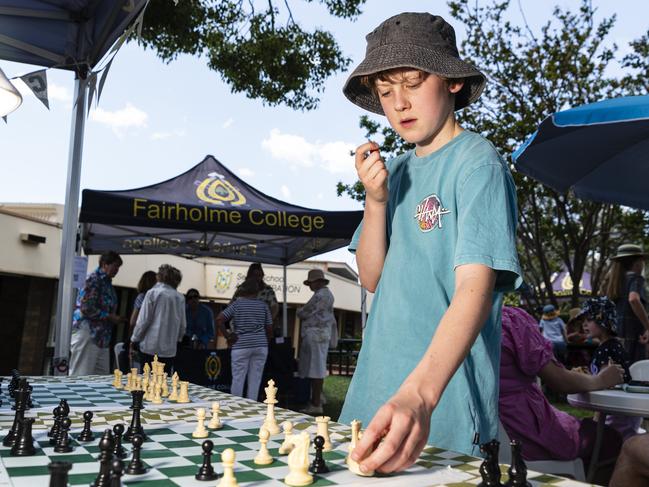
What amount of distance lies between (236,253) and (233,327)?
2.98 meters

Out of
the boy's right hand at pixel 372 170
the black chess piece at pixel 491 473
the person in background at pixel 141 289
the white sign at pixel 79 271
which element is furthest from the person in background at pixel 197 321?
the black chess piece at pixel 491 473

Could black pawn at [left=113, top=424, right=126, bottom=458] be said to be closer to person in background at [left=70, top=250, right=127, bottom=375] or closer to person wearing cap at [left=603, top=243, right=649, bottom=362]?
person in background at [left=70, top=250, right=127, bottom=375]

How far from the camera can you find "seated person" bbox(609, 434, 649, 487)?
2355 millimetres

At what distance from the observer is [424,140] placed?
168 cm

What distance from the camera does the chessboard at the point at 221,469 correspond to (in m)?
1.08

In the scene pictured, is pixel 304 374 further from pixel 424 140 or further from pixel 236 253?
pixel 424 140

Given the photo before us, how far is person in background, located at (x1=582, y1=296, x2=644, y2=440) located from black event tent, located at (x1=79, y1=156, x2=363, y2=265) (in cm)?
342

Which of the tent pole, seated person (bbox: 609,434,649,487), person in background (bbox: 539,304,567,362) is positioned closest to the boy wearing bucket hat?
seated person (bbox: 609,434,649,487)

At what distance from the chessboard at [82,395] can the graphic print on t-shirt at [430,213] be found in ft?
4.15

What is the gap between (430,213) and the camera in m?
1.58

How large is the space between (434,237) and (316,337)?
769 centimetres

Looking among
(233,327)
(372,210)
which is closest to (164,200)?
(233,327)

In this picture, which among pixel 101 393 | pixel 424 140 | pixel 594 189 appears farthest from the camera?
pixel 594 189

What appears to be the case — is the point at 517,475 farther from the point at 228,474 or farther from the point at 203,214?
the point at 203,214
